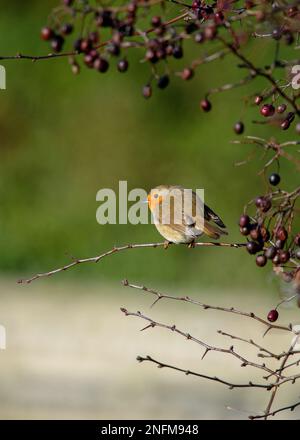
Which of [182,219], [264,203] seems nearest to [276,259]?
[264,203]

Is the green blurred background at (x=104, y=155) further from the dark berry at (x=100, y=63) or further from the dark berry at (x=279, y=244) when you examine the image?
the dark berry at (x=100, y=63)

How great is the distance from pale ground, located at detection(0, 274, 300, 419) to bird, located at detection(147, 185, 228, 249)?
193 cm

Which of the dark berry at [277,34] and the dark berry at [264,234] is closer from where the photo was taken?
the dark berry at [277,34]

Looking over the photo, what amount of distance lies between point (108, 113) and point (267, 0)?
629 cm

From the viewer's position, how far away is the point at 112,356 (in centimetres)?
686

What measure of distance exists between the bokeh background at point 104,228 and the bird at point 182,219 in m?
2.20

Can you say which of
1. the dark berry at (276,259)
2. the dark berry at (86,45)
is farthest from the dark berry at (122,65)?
the dark berry at (276,259)

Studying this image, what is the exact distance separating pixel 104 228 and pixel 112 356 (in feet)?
4.12

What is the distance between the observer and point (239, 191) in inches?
298

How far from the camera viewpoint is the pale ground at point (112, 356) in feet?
20.0
